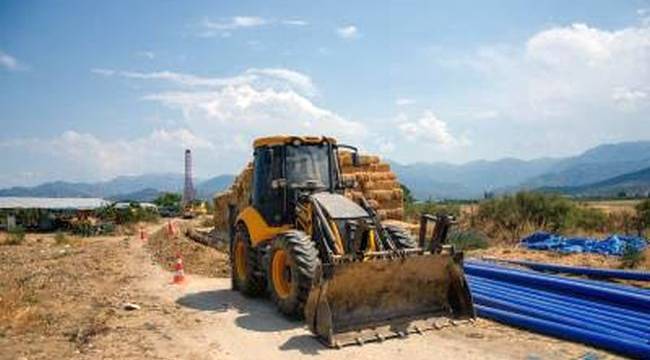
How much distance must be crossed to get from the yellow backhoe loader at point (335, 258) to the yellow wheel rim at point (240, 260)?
0.29m

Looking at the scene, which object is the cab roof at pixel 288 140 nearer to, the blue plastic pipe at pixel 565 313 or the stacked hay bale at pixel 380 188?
the blue plastic pipe at pixel 565 313

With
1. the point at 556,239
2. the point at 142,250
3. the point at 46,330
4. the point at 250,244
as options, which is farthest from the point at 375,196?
the point at 46,330

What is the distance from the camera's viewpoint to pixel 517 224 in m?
25.0

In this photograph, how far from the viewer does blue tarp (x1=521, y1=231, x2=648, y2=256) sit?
56.1 feet

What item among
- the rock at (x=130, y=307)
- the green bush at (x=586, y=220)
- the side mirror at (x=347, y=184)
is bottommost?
the rock at (x=130, y=307)

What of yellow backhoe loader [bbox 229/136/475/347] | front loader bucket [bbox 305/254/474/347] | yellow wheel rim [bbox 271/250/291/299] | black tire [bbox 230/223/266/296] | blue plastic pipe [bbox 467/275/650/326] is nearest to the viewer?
front loader bucket [bbox 305/254/474/347]

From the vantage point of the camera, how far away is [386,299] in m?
9.27

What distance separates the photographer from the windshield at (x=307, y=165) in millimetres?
11570

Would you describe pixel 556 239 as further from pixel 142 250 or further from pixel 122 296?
pixel 142 250

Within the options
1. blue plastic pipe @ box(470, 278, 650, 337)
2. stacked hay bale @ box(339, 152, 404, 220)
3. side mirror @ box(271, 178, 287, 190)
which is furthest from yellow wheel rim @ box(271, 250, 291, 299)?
stacked hay bale @ box(339, 152, 404, 220)

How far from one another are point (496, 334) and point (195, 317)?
4.68 meters

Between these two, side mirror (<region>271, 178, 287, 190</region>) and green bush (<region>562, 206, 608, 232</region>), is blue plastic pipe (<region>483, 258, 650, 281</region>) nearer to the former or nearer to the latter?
side mirror (<region>271, 178, 287, 190</region>)

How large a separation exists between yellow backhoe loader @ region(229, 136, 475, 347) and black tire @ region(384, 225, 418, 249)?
2 centimetres

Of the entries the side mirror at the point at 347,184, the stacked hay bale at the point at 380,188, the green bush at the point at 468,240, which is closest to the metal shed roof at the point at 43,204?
the stacked hay bale at the point at 380,188
